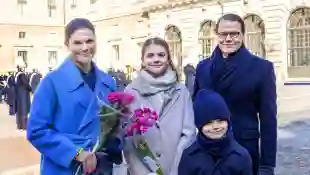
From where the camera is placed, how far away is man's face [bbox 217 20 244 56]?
9.74 feet

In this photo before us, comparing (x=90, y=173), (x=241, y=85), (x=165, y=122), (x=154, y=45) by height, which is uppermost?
(x=154, y=45)

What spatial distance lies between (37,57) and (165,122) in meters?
37.4

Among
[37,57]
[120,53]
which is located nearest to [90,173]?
[120,53]

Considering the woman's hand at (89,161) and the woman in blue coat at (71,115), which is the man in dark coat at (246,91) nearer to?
the woman in blue coat at (71,115)

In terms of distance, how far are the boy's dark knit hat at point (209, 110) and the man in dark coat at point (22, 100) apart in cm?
1206

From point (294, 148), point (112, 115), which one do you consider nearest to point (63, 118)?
point (112, 115)

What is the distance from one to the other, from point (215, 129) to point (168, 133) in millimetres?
534

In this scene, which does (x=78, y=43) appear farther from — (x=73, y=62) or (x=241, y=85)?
(x=241, y=85)

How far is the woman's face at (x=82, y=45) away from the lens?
2812 millimetres

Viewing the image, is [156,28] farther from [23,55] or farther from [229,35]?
[229,35]

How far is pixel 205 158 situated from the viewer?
2.51 metres

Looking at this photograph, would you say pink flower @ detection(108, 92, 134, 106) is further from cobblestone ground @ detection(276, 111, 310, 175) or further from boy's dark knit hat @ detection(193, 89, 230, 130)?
cobblestone ground @ detection(276, 111, 310, 175)

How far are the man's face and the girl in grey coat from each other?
0.34m

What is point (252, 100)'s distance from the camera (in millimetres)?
3025
